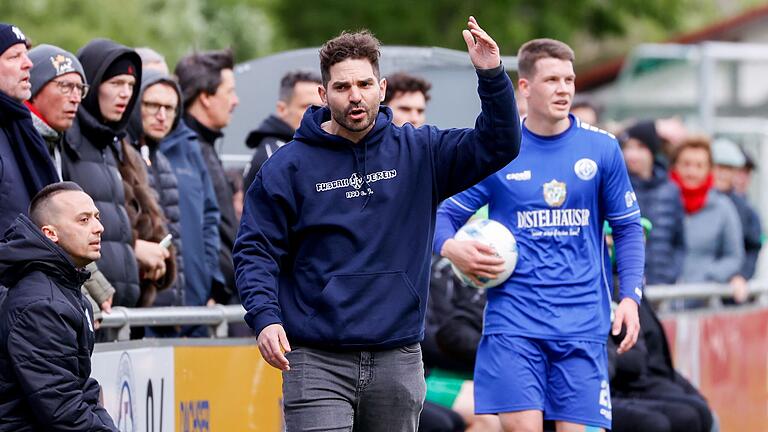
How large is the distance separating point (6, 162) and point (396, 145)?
6.13 feet

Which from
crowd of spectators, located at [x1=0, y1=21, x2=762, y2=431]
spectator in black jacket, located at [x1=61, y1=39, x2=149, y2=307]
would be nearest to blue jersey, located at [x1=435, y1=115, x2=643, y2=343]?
crowd of spectators, located at [x1=0, y1=21, x2=762, y2=431]

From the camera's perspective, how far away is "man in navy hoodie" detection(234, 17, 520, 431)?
713 cm

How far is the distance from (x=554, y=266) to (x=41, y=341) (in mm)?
3173

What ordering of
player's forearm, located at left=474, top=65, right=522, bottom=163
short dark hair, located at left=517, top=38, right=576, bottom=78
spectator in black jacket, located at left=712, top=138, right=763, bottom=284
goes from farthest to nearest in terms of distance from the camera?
spectator in black jacket, located at left=712, top=138, right=763, bottom=284
short dark hair, located at left=517, top=38, right=576, bottom=78
player's forearm, located at left=474, top=65, right=522, bottom=163

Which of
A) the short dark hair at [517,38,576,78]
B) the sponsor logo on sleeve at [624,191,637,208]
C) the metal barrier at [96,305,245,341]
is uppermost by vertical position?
the short dark hair at [517,38,576,78]

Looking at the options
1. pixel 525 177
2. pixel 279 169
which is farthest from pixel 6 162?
pixel 525 177

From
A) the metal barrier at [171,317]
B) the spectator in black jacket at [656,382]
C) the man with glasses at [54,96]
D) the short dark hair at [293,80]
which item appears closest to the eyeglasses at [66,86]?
the man with glasses at [54,96]

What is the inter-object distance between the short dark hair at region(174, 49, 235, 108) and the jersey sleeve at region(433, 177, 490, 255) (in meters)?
2.17

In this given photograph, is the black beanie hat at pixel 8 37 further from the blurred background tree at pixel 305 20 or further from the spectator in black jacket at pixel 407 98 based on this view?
the blurred background tree at pixel 305 20

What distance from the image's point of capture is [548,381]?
29.0 feet

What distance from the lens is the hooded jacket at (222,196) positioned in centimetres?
1077

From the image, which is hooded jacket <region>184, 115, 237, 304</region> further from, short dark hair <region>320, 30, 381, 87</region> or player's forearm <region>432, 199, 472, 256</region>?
short dark hair <region>320, 30, 381, 87</region>

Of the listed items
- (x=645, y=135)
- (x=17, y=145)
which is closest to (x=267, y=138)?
(x=17, y=145)

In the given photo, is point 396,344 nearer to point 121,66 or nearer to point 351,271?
point 351,271
